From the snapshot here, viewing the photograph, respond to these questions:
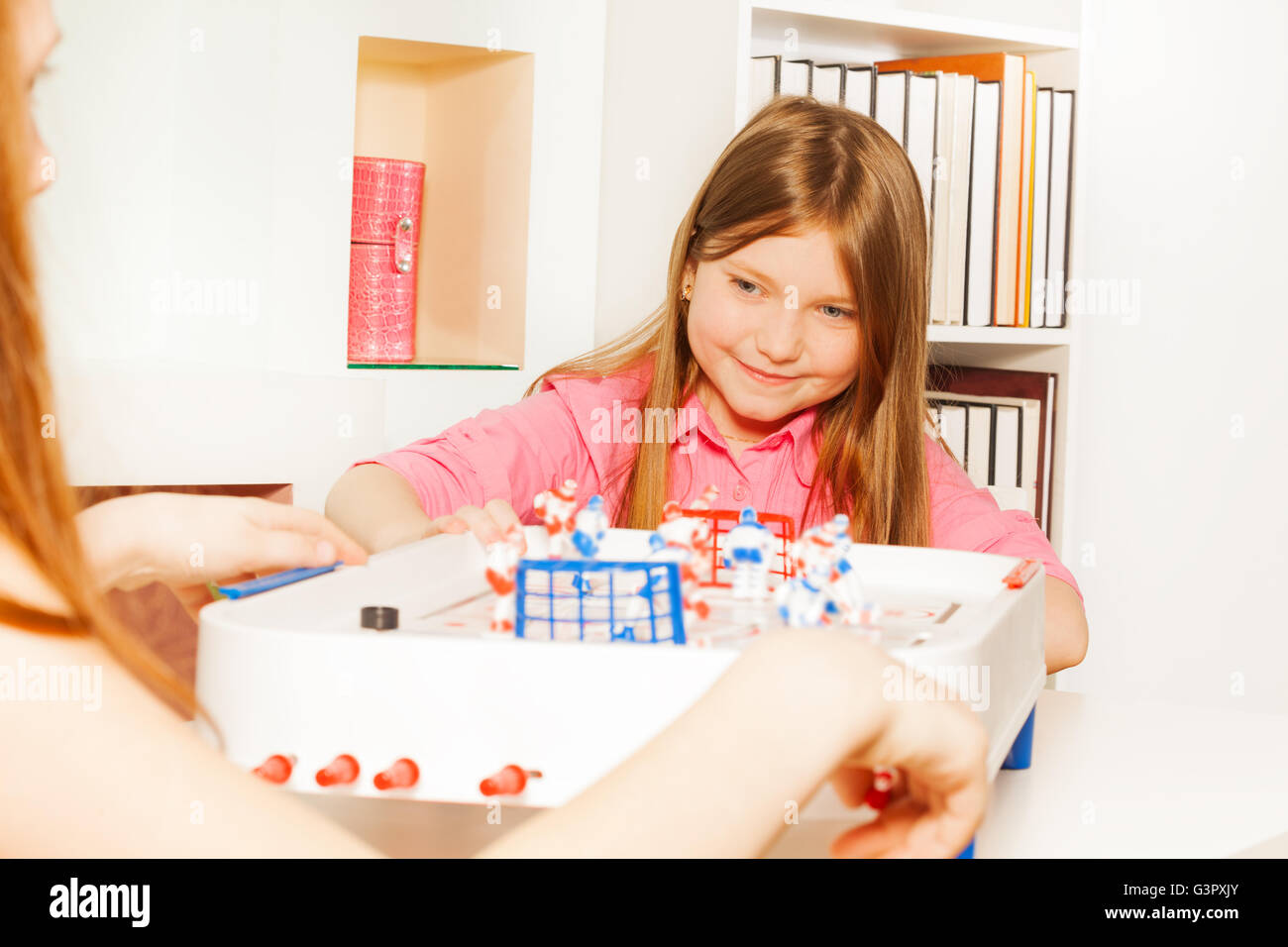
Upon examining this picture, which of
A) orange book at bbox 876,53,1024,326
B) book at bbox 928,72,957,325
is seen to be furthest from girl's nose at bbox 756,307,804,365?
orange book at bbox 876,53,1024,326

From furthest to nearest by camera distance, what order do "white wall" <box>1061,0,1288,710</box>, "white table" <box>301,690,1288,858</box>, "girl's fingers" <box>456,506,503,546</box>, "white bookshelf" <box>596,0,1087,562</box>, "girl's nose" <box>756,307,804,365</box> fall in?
"white wall" <box>1061,0,1288,710</box> → "white bookshelf" <box>596,0,1087,562</box> → "girl's nose" <box>756,307,804,365</box> → "girl's fingers" <box>456,506,503,546</box> → "white table" <box>301,690,1288,858</box>

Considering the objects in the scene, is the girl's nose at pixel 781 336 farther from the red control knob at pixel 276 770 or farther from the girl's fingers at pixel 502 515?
the red control knob at pixel 276 770

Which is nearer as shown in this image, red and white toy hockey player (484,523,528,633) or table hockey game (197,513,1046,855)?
table hockey game (197,513,1046,855)

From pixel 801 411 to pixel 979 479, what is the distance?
0.40 meters

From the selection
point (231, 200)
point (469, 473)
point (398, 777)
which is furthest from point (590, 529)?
point (231, 200)

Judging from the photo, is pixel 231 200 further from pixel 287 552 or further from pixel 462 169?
pixel 287 552

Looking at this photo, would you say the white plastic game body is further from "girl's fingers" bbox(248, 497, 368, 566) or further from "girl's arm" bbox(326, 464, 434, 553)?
"girl's arm" bbox(326, 464, 434, 553)

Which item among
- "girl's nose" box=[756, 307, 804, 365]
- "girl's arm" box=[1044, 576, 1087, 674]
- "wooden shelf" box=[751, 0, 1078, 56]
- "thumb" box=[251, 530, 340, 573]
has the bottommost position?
"girl's arm" box=[1044, 576, 1087, 674]

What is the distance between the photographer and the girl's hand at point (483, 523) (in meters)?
0.84

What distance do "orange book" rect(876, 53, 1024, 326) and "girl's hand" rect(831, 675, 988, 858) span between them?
1.22m

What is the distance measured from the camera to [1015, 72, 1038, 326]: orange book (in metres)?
1.56

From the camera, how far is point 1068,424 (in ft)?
5.25
